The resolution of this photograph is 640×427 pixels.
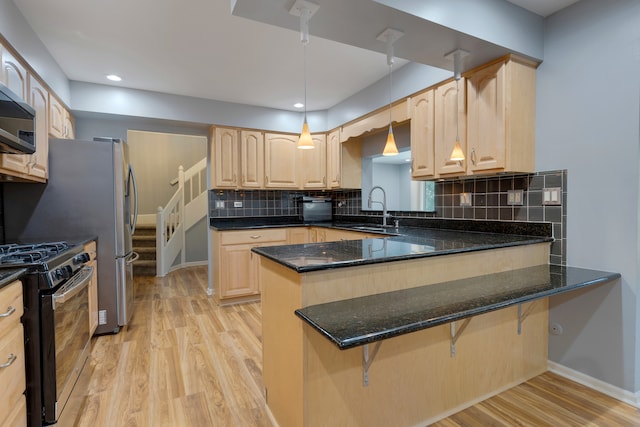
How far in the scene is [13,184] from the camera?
8.16 ft

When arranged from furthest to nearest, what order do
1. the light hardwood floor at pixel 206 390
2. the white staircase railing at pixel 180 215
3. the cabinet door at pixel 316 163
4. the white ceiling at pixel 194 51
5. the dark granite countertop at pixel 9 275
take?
the white staircase railing at pixel 180 215
the cabinet door at pixel 316 163
the white ceiling at pixel 194 51
the light hardwood floor at pixel 206 390
the dark granite countertop at pixel 9 275

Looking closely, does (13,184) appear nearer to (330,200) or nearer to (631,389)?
(330,200)

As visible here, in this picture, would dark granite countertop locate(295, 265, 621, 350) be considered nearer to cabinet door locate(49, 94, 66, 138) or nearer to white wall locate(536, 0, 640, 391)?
white wall locate(536, 0, 640, 391)

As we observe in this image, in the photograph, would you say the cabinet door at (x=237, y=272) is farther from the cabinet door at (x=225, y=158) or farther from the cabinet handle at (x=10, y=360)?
the cabinet handle at (x=10, y=360)

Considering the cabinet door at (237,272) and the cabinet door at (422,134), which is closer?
the cabinet door at (422,134)

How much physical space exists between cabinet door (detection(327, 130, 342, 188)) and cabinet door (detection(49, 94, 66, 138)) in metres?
2.86

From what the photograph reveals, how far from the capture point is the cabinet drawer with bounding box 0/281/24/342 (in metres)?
1.24

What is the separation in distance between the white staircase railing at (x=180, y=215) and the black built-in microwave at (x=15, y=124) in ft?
11.3

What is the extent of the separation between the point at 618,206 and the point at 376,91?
2.29 meters

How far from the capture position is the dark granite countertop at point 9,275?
49.4 inches

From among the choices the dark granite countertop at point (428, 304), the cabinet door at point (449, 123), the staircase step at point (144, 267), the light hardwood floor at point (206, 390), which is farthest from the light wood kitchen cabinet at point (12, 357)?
the staircase step at point (144, 267)

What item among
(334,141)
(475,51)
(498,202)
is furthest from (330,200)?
(475,51)

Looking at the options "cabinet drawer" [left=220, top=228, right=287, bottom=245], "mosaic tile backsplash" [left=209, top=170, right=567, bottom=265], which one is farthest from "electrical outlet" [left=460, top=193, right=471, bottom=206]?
"cabinet drawer" [left=220, top=228, right=287, bottom=245]

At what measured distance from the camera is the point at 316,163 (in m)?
4.34
